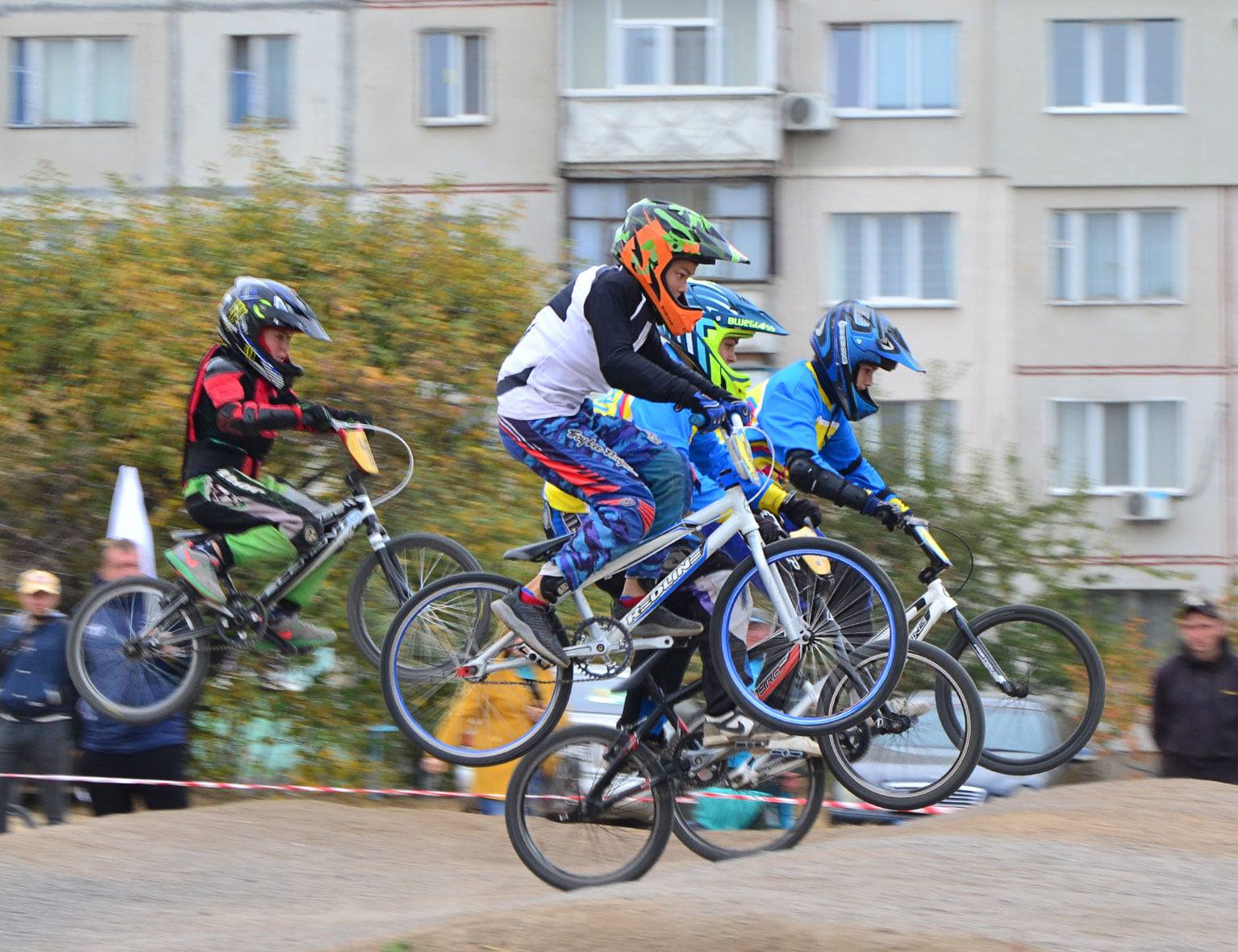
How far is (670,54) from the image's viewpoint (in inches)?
925

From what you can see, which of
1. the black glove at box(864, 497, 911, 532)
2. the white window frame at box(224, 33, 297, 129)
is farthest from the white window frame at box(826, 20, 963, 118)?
the black glove at box(864, 497, 911, 532)

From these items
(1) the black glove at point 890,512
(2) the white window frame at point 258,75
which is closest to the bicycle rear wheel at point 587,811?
(1) the black glove at point 890,512

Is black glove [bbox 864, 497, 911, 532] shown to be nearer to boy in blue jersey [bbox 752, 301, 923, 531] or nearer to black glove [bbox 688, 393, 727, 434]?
boy in blue jersey [bbox 752, 301, 923, 531]

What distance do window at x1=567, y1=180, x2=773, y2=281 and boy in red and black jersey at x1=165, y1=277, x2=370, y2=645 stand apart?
15.2m

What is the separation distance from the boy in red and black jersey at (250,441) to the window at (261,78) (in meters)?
16.7

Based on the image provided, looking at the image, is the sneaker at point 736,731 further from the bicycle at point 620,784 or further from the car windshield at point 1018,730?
the car windshield at point 1018,730

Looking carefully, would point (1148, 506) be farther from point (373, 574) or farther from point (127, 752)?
point (127, 752)

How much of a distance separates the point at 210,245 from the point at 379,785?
4270 mm

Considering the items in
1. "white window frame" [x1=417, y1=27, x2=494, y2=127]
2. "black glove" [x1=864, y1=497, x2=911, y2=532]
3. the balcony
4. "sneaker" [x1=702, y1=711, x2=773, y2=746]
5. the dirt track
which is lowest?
the dirt track

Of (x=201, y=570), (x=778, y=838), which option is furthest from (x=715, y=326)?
(x=201, y=570)

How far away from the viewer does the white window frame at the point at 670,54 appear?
23.0m

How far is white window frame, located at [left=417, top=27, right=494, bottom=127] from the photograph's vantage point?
23797 mm

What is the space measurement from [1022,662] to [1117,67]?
59.2 feet

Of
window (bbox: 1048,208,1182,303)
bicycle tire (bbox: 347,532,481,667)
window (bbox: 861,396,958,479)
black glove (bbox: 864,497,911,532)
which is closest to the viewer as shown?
black glove (bbox: 864,497,911,532)
